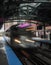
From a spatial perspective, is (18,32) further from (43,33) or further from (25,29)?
(43,33)

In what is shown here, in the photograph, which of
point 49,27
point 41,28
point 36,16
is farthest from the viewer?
point 41,28

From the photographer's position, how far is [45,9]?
68.0 feet

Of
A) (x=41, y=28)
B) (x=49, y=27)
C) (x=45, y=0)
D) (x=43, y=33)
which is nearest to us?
(x=45, y=0)

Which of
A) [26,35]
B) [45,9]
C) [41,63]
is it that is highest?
[45,9]

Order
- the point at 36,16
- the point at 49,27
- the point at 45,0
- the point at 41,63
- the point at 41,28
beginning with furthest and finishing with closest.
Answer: the point at 41,28 < the point at 49,27 < the point at 36,16 < the point at 45,0 < the point at 41,63

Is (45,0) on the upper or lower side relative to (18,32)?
upper

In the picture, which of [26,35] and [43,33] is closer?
[43,33]

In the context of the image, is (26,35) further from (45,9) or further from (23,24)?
(45,9)

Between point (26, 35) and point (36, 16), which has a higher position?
point (36, 16)

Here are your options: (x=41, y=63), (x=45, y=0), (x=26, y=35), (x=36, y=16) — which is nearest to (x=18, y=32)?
(x=26, y=35)

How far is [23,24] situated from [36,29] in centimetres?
307

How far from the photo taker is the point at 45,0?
14.8 meters

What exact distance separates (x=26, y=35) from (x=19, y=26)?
192cm

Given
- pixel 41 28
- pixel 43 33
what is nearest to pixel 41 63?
pixel 43 33
